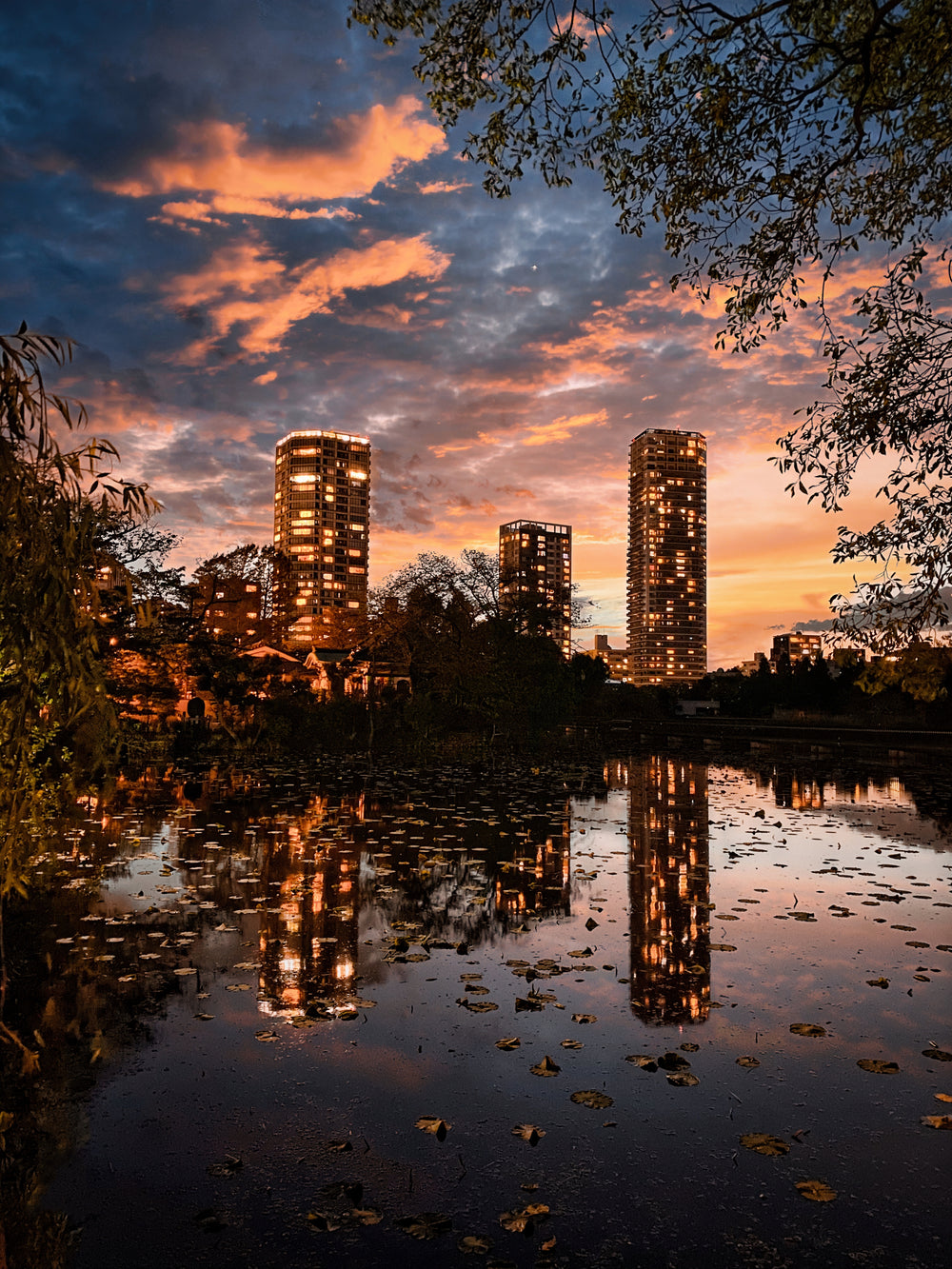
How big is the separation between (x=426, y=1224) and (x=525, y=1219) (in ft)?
1.39

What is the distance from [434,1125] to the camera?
13.1ft

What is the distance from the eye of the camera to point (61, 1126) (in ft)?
12.9

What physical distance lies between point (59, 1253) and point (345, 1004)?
8.81 feet

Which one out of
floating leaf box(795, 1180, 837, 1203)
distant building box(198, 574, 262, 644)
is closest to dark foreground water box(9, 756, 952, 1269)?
floating leaf box(795, 1180, 837, 1203)

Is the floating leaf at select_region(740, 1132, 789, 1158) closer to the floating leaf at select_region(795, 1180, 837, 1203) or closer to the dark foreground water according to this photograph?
the dark foreground water

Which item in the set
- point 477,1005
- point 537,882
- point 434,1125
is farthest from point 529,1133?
point 537,882

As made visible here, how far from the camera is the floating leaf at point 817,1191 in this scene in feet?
11.3

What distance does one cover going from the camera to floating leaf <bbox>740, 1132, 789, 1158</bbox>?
3.80 m

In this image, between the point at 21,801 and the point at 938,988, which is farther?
the point at 938,988

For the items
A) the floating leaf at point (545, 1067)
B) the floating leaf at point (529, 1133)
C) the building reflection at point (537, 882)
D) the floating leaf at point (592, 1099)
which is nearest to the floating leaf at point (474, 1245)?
the floating leaf at point (529, 1133)

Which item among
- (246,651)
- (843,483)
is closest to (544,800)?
(843,483)

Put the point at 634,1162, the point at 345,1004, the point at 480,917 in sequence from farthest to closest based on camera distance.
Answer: the point at 480,917 < the point at 345,1004 < the point at 634,1162

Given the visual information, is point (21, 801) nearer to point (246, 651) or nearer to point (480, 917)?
point (480, 917)

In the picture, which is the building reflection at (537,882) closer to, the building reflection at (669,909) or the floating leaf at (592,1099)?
the building reflection at (669,909)
